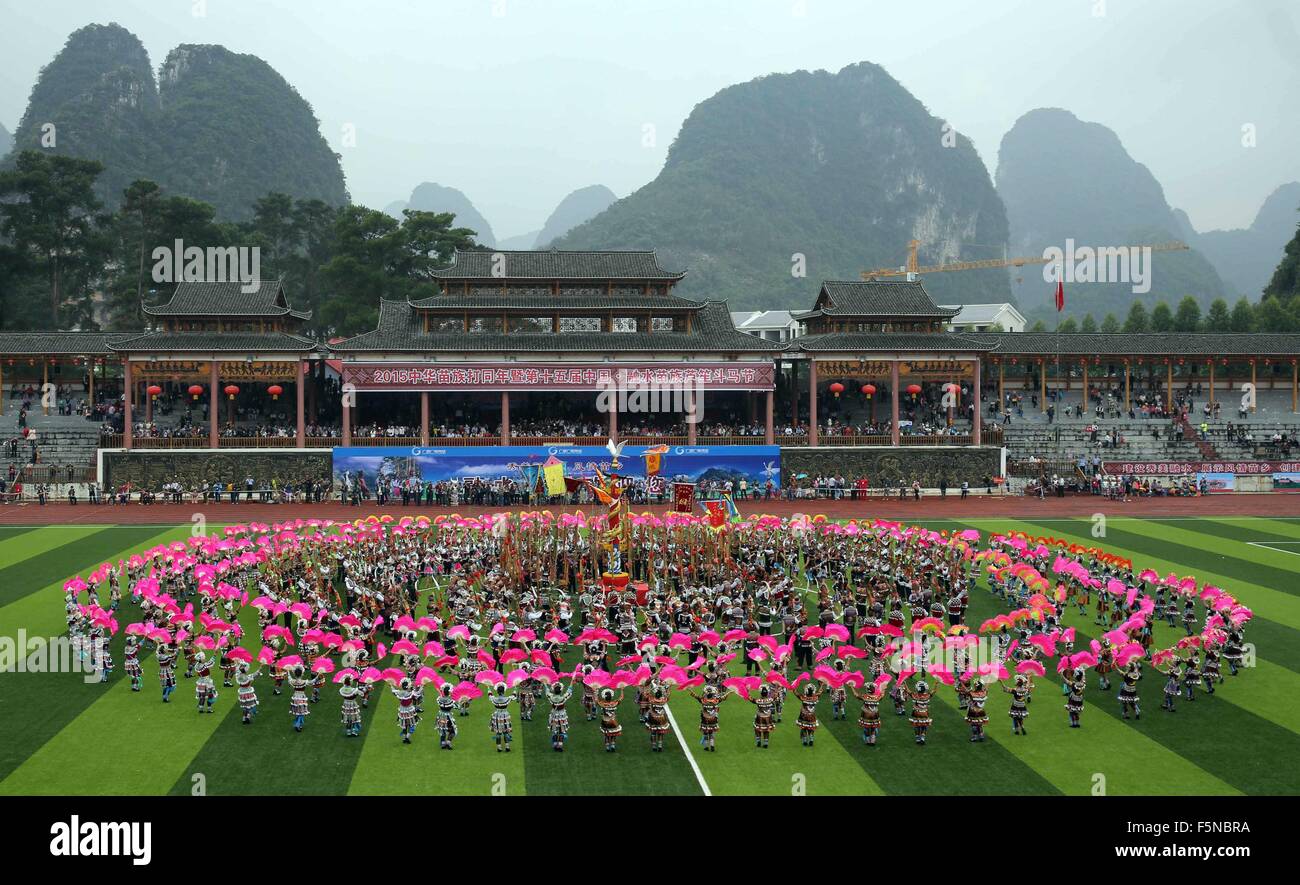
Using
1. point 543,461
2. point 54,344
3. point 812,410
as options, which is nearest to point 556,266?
point 543,461

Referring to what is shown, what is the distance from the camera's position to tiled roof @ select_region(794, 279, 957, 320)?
54.5 m

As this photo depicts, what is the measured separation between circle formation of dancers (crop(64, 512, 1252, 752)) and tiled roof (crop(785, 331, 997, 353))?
21121 millimetres

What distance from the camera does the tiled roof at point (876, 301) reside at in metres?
54.5

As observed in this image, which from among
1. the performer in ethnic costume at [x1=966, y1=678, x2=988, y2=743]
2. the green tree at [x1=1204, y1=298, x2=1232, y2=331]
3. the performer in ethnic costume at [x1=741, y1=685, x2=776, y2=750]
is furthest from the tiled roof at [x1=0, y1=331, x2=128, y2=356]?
the green tree at [x1=1204, y1=298, x2=1232, y2=331]

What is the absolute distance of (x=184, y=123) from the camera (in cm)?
11750

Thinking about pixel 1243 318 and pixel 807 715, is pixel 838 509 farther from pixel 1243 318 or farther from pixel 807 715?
pixel 1243 318

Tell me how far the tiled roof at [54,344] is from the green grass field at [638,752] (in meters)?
38.6

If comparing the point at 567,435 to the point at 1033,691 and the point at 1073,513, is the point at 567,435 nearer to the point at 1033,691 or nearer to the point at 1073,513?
the point at 1073,513

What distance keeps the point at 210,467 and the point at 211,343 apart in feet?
21.1

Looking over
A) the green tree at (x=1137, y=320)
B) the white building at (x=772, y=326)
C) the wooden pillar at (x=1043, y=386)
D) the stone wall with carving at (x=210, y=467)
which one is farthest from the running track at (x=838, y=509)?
the white building at (x=772, y=326)

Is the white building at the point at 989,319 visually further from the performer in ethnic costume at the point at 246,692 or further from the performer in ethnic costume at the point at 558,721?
the performer in ethnic costume at the point at 246,692

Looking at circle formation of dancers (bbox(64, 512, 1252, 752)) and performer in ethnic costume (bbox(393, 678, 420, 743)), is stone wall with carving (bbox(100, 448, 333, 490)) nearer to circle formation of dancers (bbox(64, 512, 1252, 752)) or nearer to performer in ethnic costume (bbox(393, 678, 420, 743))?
circle formation of dancers (bbox(64, 512, 1252, 752))

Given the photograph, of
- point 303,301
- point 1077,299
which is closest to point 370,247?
point 303,301

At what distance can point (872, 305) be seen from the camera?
55.3m
